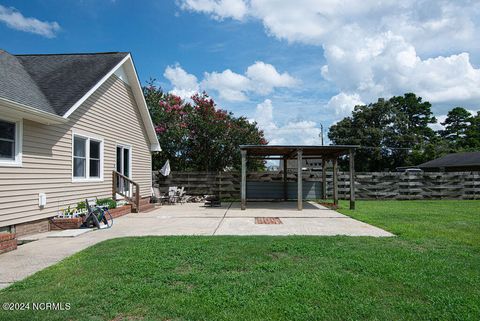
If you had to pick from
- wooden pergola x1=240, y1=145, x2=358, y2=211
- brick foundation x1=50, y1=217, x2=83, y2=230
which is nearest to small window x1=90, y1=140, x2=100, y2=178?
brick foundation x1=50, y1=217, x2=83, y2=230

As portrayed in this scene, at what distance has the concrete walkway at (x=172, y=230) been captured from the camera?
5.32 metres

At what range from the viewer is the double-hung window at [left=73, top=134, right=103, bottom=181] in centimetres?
999

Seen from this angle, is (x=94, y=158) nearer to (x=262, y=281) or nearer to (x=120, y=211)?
(x=120, y=211)

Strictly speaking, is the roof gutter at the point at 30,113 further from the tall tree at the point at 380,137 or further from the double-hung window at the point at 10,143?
the tall tree at the point at 380,137

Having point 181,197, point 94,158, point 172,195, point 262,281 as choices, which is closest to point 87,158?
point 94,158

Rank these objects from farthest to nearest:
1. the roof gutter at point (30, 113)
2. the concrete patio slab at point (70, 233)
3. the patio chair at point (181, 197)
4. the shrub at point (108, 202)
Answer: the patio chair at point (181, 197), the shrub at point (108, 202), the concrete patio slab at point (70, 233), the roof gutter at point (30, 113)

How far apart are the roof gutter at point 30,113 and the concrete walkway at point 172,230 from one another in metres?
2.57

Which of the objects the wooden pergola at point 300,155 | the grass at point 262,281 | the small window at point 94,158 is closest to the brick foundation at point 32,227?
the grass at point 262,281

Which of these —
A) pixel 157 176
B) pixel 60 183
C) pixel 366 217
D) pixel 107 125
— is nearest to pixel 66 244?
pixel 60 183

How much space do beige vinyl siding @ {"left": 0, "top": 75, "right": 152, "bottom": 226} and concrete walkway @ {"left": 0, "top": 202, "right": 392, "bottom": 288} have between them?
90 cm

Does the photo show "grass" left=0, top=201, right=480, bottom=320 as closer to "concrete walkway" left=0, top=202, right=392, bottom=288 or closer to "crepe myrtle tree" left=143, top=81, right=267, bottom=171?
"concrete walkway" left=0, top=202, right=392, bottom=288

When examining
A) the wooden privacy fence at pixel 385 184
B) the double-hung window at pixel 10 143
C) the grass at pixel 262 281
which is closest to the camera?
the grass at pixel 262 281

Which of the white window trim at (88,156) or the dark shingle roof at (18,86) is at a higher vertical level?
the dark shingle roof at (18,86)

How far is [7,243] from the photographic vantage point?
19.5ft
